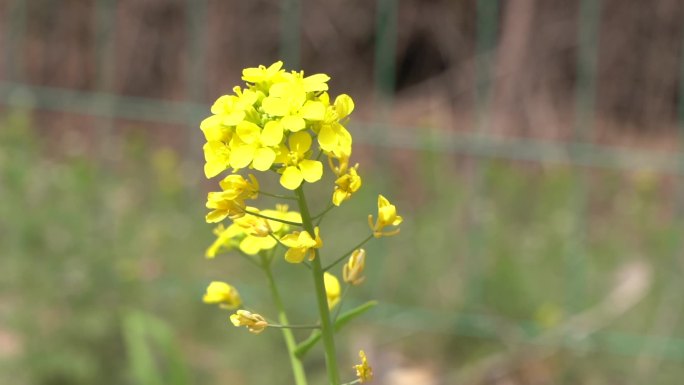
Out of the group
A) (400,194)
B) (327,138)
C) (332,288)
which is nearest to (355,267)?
(332,288)

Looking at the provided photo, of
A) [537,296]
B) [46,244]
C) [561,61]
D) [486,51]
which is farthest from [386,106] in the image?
[46,244]

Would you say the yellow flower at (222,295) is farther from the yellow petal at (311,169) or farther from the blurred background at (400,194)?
the blurred background at (400,194)

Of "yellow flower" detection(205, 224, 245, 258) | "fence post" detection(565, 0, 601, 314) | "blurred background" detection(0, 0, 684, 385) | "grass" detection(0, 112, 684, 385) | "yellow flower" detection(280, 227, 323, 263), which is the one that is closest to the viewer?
"yellow flower" detection(280, 227, 323, 263)

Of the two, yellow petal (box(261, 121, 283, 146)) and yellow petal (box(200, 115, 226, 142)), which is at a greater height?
yellow petal (box(200, 115, 226, 142))

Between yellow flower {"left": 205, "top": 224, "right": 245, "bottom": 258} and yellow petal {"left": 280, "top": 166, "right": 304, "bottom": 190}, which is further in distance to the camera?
yellow flower {"left": 205, "top": 224, "right": 245, "bottom": 258}

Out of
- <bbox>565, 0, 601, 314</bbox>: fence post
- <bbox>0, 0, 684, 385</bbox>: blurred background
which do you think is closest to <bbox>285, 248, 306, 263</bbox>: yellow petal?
<bbox>0, 0, 684, 385</bbox>: blurred background

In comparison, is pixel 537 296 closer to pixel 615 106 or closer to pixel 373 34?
pixel 615 106

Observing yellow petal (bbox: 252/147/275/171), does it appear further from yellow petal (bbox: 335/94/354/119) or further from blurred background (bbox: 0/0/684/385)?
blurred background (bbox: 0/0/684/385)

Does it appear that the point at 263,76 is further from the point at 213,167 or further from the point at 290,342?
the point at 290,342
